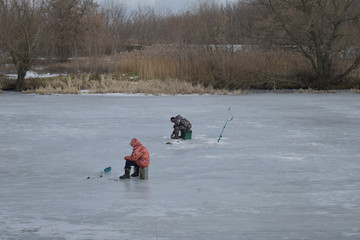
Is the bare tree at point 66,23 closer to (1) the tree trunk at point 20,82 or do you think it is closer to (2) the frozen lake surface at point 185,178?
(1) the tree trunk at point 20,82

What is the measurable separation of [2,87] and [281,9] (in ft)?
43.1

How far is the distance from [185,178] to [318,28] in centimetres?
1731

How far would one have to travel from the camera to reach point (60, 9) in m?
33.8

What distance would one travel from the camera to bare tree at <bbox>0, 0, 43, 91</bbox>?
2316 centimetres

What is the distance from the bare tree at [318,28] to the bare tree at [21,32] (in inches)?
405

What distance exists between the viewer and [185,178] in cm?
754

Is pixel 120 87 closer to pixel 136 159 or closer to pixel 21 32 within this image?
pixel 21 32

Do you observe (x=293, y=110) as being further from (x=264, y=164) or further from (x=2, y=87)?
(x=2, y=87)

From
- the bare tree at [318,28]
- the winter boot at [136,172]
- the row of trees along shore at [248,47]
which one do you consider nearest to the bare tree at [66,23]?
the row of trees along shore at [248,47]

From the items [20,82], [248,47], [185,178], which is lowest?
[185,178]

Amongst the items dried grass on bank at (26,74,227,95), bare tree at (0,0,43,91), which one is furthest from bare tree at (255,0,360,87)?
bare tree at (0,0,43,91)

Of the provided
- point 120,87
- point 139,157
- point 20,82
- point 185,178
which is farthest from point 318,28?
point 139,157

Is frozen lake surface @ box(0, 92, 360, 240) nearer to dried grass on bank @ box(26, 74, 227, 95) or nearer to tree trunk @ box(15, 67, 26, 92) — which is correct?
dried grass on bank @ box(26, 74, 227, 95)

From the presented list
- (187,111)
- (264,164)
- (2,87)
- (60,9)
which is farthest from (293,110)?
(60,9)
